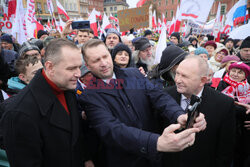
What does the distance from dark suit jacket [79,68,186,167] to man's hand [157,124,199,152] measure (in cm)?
8

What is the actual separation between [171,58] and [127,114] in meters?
1.23

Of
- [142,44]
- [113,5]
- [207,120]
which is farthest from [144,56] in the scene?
[113,5]

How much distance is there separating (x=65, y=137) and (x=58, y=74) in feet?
1.85

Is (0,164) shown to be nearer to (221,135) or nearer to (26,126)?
(26,126)

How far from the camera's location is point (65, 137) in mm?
1501

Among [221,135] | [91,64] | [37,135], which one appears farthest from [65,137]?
[221,135]

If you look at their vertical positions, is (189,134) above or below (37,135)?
above

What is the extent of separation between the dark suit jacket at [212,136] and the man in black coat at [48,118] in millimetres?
1210

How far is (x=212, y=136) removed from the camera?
1903 millimetres

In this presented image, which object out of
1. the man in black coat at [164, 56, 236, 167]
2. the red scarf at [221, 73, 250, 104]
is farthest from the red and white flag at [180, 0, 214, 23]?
the man in black coat at [164, 56, 236, 167]

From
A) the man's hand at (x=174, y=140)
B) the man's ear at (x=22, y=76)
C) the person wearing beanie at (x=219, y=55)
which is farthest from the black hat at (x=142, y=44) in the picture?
the man's hand at (x=174, y=140)

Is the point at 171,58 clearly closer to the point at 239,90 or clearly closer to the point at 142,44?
the point at 239,90

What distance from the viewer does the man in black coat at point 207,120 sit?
1.88m

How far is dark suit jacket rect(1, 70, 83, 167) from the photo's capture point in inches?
52.1
